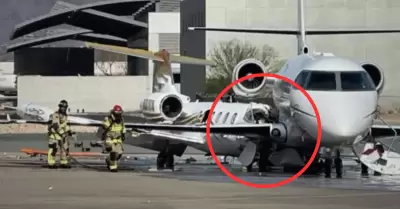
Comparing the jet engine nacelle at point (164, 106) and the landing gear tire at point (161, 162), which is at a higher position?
the jet engine nacelle at point (164, 106)

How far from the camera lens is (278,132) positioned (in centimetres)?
2561

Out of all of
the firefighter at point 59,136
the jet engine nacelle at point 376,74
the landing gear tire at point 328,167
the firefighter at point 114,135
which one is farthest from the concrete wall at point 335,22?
the landing gear tire at point 328,167

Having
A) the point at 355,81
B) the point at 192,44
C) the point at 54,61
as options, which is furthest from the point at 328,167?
the point at 54,61

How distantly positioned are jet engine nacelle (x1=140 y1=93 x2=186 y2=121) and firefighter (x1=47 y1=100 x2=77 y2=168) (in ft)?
13.2

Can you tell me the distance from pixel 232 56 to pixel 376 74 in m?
56.3

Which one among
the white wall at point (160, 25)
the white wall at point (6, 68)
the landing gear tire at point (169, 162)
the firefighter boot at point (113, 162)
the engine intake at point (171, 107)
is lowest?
the landing gear tire at point (169, 162)

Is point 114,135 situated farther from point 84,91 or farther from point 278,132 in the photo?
point 84,91

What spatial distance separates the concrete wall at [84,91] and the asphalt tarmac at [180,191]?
6508 centimetres

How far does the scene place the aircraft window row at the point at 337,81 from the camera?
2339 cm

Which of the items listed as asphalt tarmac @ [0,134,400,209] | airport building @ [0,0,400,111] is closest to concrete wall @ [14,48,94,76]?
airport building @ [0,0,400,111]

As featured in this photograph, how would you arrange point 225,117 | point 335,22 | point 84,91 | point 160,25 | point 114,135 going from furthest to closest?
point 160,25 < point 84,91 < point 335,22 < point 225,117 < point 114,135

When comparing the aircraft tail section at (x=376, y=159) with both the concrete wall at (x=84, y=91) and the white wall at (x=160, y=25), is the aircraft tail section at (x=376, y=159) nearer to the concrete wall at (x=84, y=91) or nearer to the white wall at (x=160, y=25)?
the concrete wall at (x=84, y=91)

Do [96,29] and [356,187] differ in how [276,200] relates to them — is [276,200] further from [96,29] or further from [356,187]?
[96,29]

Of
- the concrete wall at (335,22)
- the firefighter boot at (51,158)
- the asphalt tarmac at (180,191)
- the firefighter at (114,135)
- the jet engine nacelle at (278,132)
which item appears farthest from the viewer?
the concrete wall at (335,22)
